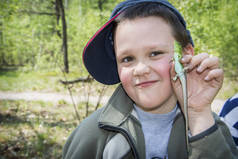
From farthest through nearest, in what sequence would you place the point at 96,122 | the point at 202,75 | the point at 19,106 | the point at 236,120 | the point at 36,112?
the point at 19,106 < the point at 36,112 < the point at 236,120 < the point at 96,122 < the point at 202,75

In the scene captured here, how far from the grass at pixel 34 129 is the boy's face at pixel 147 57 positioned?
3064mm

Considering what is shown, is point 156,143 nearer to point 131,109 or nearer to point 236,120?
point 131,109

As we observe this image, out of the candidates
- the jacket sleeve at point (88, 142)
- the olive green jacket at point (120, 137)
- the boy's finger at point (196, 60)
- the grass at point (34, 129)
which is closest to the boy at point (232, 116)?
the olive green jacket at point (120, 137)

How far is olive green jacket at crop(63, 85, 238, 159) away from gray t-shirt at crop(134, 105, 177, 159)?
3.1 inches

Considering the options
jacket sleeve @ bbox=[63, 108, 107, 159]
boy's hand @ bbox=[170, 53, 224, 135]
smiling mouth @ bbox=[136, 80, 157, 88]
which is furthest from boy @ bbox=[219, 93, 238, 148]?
jacket sleeve @ bbox=[63, 108, 107, 159]

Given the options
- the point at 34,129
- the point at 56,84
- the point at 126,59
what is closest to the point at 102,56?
the point at 126,59

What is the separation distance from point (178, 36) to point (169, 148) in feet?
3.04

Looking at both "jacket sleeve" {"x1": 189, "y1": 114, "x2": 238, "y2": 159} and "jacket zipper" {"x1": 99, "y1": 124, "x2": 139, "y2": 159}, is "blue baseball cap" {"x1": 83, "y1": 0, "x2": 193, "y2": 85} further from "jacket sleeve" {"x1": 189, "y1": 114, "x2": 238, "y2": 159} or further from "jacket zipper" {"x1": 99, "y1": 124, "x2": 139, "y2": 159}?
"jacket sleeve" {"x1": 189, "y1": 114, "x2": 238, "y2": 159}

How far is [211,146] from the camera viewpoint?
1163mm

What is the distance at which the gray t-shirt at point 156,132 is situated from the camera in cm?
150

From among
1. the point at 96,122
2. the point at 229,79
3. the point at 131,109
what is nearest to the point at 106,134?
the point at 96,122

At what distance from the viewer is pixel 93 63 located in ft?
6.06

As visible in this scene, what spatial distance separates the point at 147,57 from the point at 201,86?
0.48 m

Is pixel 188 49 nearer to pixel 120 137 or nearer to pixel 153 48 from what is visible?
pixel 153 48
